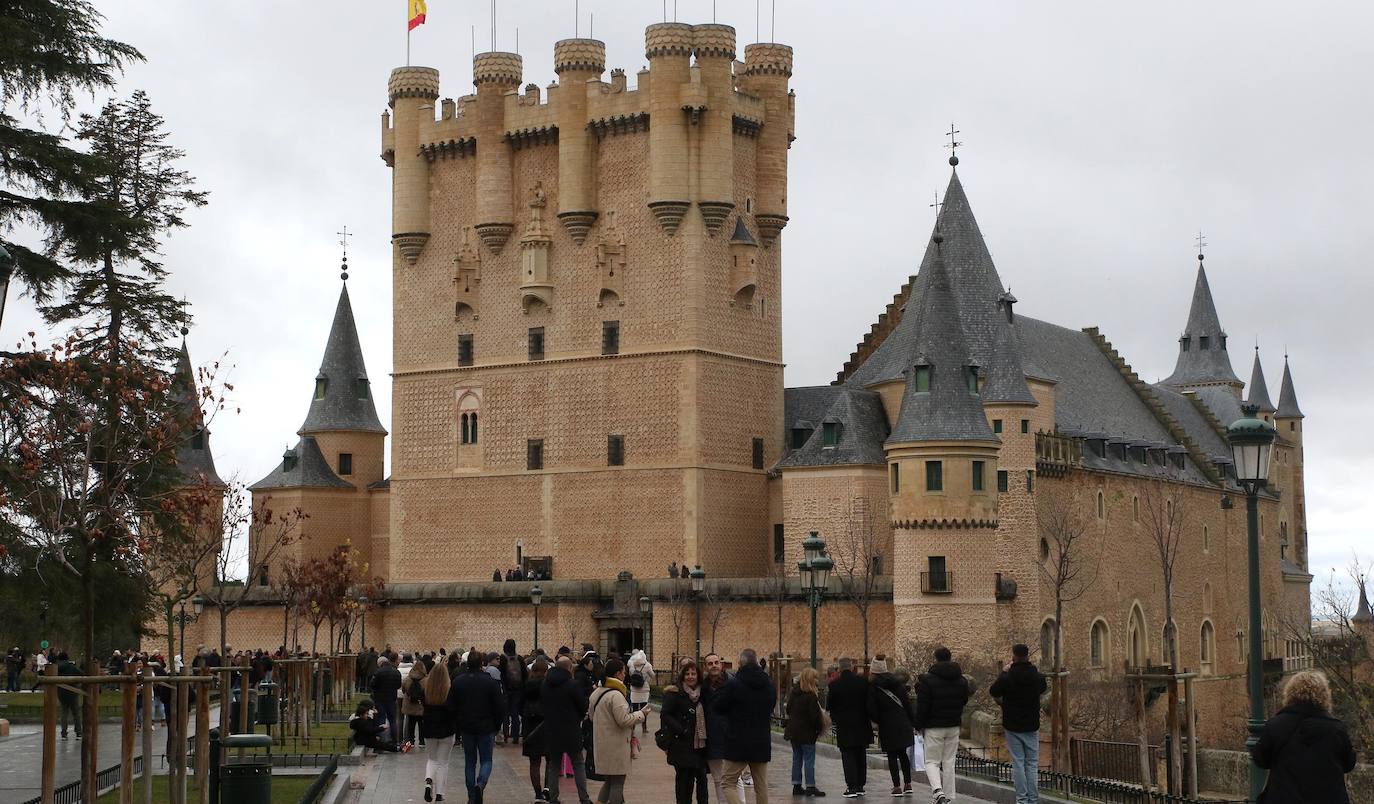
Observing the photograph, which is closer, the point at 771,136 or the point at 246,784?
the point at 246,784

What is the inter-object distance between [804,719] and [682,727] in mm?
Answer: 2345

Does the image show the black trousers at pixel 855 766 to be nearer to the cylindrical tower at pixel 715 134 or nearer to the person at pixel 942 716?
the person at pixel 942 716

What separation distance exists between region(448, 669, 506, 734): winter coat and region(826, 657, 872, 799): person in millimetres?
3605

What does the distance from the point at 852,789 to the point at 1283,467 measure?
8096 cm

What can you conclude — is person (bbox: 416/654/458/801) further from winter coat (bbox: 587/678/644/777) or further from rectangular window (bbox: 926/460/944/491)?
rectangular window (bbox: 926/460/944/491)

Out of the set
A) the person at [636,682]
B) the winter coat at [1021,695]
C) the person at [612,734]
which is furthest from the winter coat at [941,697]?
the person at [636,682]

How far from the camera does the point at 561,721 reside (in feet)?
68.2

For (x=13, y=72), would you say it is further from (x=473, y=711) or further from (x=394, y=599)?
(x=394, y=599)

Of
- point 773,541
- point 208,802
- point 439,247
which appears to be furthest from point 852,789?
point 439,247

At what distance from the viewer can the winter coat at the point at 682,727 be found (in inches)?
775

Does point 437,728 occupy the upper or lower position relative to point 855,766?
upper

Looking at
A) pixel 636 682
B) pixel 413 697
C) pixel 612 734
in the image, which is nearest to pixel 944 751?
pixel 612 734

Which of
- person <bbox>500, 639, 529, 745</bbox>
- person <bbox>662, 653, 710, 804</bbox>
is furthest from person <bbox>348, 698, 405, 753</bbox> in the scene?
person <bbox>662, 653, 710, 804</bbox>

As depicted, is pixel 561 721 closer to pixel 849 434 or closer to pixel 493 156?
pixel 849 434
